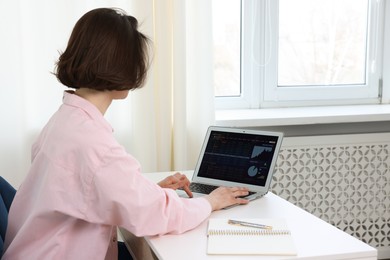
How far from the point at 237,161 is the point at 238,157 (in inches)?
0.5

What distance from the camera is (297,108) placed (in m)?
2.88

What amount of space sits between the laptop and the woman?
1.22ft

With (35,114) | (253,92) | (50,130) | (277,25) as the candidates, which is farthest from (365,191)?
(50,130)

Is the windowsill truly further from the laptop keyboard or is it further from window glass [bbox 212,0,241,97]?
the laptop keyboard

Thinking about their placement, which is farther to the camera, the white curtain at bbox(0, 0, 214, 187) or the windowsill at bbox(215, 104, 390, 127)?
the windowsill at bbox(215, 104, 390, 127)

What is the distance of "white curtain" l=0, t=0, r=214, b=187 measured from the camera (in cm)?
225

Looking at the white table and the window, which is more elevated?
the window

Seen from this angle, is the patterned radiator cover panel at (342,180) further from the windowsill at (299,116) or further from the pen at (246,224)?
the pen at (246,224)

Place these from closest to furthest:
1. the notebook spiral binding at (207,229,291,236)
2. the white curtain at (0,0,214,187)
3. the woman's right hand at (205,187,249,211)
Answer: the notebook spiral binding at (207,229,291,236) → the woman's right hand at (205,187,249,211) → the white curtain at (0,0,214,187)

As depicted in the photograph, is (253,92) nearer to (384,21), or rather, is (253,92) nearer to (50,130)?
(384,21)

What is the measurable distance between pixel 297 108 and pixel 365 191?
0.53 meters

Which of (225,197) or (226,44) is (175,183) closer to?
(225,197)

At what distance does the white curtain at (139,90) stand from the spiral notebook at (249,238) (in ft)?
3.05

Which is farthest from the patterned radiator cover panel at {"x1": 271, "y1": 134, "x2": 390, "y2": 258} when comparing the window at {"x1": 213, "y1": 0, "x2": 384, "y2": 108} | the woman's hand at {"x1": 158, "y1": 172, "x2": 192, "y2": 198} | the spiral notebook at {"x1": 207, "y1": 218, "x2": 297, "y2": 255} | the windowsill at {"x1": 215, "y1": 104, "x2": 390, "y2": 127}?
the spiral notebook at {"x1": 207, "y1": 218, "x2": 297, "y2": 255}
